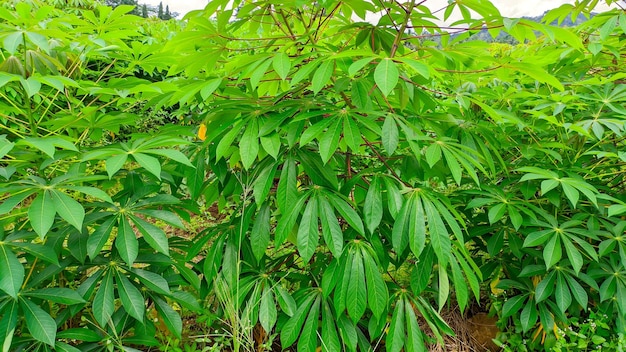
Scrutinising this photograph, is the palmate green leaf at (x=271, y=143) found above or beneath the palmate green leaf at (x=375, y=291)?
above

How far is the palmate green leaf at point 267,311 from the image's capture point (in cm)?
106

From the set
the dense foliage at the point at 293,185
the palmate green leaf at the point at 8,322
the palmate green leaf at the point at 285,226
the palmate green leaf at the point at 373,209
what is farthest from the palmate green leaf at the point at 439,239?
the palmate green leaf at the point at 8,322

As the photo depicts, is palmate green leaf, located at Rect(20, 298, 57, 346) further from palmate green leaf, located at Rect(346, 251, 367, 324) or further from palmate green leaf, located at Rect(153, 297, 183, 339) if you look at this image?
palmate green leaf, located at Rect(346, 251, 367, 324)

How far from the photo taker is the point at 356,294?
970 mm

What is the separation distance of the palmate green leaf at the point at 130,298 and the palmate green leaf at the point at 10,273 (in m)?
0.23

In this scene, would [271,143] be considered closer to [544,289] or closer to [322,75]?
[322,75]

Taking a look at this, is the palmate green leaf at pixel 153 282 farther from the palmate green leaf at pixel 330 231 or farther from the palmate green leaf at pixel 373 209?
the palmate green leaf at pixel 373 209

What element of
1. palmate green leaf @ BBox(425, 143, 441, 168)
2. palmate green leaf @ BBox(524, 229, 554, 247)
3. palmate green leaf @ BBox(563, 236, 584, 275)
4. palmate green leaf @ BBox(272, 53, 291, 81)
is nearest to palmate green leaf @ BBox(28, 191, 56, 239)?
palmate green leaf @ BBox(272, 53, 291, 81)

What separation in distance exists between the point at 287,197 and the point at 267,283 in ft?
1.04

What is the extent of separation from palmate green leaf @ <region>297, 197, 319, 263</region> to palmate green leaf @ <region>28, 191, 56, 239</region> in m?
0.56

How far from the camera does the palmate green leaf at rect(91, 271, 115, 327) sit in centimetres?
95

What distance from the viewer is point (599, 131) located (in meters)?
1.24

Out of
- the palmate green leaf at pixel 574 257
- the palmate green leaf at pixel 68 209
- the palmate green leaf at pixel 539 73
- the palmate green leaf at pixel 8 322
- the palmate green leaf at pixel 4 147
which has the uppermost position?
the palmate green leaf at pixel 539 73

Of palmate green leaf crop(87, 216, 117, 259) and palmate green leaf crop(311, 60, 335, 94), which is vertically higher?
palmate green leaf crop(311, 60, 335, 94)
